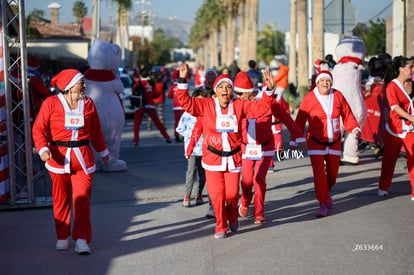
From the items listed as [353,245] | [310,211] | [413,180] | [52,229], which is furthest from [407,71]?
[52,229]

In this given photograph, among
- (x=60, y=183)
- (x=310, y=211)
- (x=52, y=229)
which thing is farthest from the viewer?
(x=310, y=211)

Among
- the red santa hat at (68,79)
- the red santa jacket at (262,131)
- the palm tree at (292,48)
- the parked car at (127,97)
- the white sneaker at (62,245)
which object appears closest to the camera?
the red santa hat at (68,79)

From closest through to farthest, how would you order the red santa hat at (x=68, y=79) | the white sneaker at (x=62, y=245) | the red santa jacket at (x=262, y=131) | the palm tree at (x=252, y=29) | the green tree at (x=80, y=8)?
the red santa hat at (x=68, y=79) < the white sneaker at (x=62, y=245) < the red santa jacket at (x=262, y=131) < the green tree at (x=80, y=8) < the palm tree at (x=252, y=29)

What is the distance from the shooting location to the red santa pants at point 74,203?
7309mm

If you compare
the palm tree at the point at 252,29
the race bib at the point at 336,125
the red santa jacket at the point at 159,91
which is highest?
the palm tree at the point at 252,29

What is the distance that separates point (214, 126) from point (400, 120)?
3.30m

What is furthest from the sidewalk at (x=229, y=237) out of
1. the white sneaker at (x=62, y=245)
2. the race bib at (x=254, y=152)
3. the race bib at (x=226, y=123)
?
the race bib at (x=226, y=123)

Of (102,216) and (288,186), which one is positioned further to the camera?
(288,186)

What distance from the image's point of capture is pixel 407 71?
32.4 feet

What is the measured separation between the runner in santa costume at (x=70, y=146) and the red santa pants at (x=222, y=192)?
1.36 metres

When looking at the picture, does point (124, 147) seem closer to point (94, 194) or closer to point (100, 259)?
point (94, 194)

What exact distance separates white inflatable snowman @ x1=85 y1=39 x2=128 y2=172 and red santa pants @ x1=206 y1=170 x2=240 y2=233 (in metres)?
5.97

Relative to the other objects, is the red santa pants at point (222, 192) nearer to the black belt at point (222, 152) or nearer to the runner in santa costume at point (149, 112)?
the black belt at point (222, 152)

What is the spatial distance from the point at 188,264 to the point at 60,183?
63.9 inches
